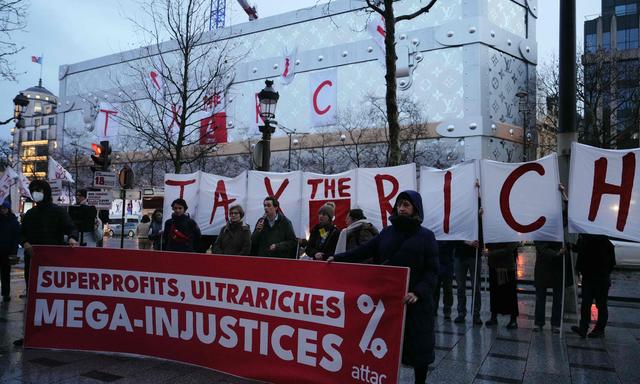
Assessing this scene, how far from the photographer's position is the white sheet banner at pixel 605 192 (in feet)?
22.2

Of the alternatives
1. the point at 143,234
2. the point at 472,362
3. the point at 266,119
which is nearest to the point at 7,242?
the point at 266,119

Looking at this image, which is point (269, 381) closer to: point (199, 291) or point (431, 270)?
point (199, 291)

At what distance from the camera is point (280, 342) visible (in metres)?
4.98

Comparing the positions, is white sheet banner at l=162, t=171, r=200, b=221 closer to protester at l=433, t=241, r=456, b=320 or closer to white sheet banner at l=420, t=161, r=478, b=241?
white sheet banner at l=420, t=161, r=478, b=241

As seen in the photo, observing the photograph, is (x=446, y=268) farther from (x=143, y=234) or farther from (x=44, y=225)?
(x=143, y=234)

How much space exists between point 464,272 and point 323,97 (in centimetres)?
4420

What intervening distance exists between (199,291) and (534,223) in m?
4.81

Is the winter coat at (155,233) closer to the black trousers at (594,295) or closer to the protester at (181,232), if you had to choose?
the protester at (181,232)

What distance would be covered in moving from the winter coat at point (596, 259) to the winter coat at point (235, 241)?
4702mm

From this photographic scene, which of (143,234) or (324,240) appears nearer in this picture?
(324,240)

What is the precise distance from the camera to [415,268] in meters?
4.50

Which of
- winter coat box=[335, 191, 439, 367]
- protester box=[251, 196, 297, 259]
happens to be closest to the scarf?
winter coat box=[335, 191, 439, 367]

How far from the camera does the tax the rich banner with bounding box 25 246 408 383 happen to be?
4508 millimetres

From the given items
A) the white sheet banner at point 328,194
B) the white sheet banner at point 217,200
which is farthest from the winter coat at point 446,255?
the white sheet banner at point 217,200
